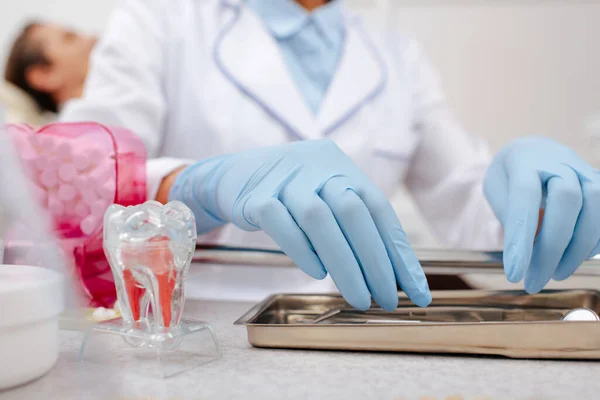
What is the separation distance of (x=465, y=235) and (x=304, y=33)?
0.54m

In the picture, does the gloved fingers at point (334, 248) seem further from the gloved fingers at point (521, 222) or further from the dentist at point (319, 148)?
the gloved fingers at point (521, 222)

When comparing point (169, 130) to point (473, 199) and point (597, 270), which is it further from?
point (597, 270)

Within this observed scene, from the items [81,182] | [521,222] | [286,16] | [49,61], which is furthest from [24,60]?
[521,222]

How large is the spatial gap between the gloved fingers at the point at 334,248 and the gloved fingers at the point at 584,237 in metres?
0.25

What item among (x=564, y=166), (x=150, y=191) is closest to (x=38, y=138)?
(x=150, y=191)

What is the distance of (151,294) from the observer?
16.8 inches

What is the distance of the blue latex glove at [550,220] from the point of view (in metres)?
0.56

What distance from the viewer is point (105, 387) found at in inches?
14.5

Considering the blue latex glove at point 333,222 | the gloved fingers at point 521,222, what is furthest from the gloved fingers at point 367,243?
the gloved fingers at point 521,222

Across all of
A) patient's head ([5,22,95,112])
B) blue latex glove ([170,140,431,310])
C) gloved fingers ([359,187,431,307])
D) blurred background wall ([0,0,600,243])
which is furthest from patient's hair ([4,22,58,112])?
gloved fingers ([359,187,431,307])

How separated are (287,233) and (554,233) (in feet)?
0.94

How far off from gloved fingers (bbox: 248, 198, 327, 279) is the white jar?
0.67 feet

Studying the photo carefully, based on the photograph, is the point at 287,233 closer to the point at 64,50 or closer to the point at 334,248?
A: the point at 334,248

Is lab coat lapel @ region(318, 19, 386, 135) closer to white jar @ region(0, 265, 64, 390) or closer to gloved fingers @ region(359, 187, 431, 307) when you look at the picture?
gloved fingers @ region(359, 187, 431, 307)
